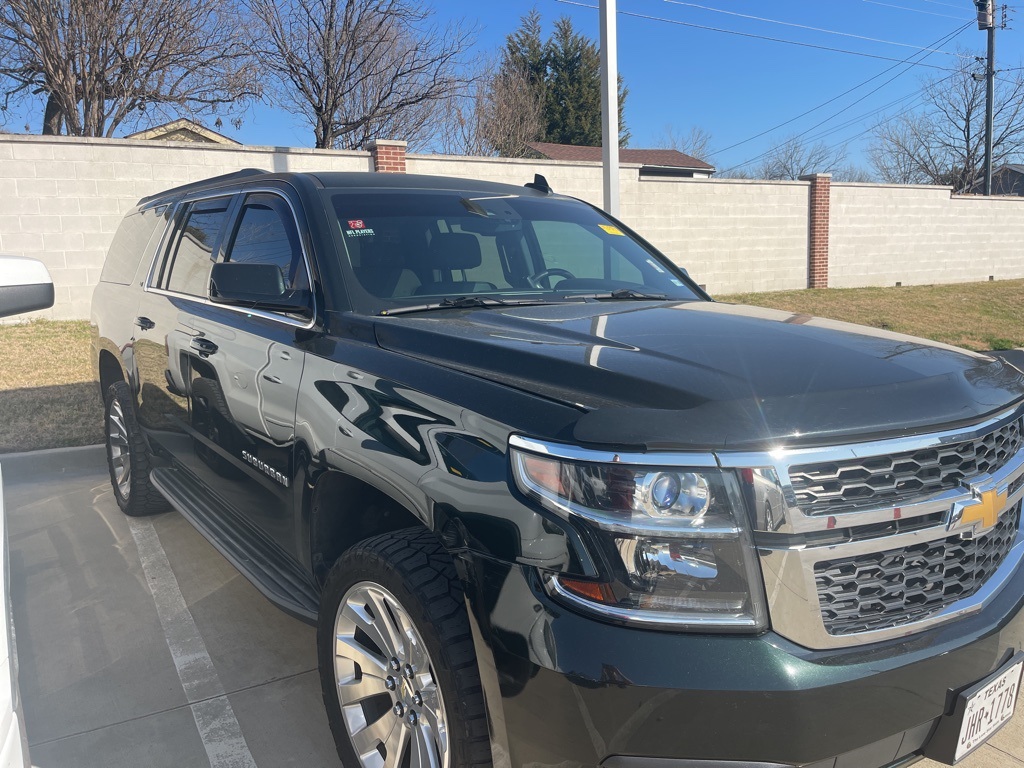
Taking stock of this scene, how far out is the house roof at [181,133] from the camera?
22.0 metres

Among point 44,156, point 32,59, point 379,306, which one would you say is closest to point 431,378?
point 379,306

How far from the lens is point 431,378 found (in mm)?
2350

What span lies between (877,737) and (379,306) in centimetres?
200

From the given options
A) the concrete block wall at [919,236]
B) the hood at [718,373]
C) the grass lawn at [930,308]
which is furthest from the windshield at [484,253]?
the concrete block wall at [919,236]

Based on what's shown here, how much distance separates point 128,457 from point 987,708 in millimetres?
4702

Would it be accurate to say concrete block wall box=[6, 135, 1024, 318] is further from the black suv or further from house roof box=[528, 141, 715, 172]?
the black suv

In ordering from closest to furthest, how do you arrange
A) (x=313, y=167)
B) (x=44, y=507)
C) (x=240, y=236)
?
(x=240, y=236) → (x=44, y=507) → (x=313, y=167)

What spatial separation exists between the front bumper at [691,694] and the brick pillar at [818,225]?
710 inches

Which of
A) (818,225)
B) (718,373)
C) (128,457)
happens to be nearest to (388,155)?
(128,457)

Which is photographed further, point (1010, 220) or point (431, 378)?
point (1010, 220)

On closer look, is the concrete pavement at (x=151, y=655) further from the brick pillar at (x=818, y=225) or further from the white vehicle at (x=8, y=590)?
the brick pillar at (x=818, y=225)

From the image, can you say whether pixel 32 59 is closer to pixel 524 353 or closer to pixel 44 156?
pixel 44 156

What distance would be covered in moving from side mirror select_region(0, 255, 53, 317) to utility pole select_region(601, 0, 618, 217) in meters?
7.88

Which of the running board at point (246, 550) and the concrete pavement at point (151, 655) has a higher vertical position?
the running board at point (246, 550)
